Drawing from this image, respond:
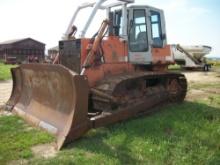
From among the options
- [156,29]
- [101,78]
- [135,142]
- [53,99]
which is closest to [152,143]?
[135,142]

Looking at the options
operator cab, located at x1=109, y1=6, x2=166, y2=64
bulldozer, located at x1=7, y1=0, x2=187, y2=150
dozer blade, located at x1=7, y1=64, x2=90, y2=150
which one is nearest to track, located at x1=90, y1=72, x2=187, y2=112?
bulldozer, located at x1=7, y1=0, x2=187, y2=150

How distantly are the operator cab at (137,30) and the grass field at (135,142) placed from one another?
5.12 feet

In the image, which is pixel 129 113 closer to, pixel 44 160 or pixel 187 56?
pixel 44 160

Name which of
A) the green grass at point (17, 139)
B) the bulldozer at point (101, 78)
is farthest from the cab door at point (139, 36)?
the green grass at point (17, 139)

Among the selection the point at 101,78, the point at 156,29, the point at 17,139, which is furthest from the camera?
the point at 156,29

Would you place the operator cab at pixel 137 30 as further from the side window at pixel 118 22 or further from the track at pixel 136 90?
the track at pixel 136 90

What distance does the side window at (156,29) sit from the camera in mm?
8414

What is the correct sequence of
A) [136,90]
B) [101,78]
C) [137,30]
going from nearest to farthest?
[101,78], [136,90], [137,30]

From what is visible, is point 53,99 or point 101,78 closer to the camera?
point 53,99

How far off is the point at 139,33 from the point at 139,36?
0.08 m

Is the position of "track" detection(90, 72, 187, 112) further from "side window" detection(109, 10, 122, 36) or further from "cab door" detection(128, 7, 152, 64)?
"side window" detection(109, 10, 122, 36)

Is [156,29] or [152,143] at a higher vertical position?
[156,29]

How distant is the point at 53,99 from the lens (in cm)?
644

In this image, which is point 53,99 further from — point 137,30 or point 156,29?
point 156,29
